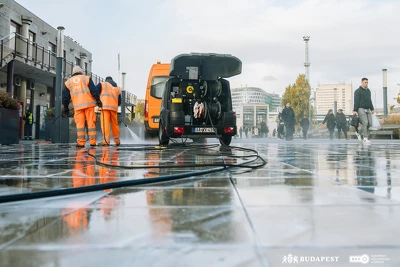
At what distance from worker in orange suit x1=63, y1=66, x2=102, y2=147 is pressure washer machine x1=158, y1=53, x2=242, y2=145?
1983 millimetres

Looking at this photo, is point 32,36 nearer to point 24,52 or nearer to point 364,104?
point 24,52

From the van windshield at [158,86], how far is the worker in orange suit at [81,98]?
8.49 feet

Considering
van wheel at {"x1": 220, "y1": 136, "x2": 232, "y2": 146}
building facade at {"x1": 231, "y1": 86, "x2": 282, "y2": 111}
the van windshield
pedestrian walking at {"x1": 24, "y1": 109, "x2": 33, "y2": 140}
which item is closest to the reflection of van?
the van windshield

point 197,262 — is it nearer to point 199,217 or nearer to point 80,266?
point 80,266

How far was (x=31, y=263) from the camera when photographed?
1.19 meters

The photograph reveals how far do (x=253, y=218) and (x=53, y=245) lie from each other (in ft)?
2.93

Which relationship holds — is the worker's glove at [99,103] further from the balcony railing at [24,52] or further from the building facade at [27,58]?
the balcony railing at [24,52]

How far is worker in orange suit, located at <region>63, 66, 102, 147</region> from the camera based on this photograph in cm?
913

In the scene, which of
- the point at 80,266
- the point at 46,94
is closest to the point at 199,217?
the point at 80,266

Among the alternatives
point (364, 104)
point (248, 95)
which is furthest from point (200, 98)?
point (248, 95)

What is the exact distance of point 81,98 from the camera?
30.0 feet

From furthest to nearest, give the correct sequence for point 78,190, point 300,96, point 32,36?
point 300,96 → point 32,36 → point 78,190

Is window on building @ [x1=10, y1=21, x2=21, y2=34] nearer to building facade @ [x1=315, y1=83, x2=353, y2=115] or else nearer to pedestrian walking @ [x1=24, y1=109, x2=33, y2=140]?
pedestrian walking @ [x1=24, y1=109, x2=33, y2=140]

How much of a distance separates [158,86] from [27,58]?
1105 cm
